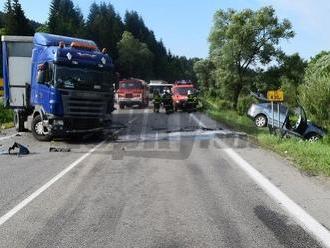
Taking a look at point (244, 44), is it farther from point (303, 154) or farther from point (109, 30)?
point (109, 30)

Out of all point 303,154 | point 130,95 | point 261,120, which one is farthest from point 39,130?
point 130,95

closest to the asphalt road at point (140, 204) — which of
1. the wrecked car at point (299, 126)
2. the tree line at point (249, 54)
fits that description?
the wrecked car at point (299, 126)

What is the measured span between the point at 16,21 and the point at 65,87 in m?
74.7

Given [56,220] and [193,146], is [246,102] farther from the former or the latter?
[56,220]

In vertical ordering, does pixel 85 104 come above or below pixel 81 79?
below

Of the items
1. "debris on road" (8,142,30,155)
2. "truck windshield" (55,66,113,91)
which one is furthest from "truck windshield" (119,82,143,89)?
"debris on road" (8,142,30,155)

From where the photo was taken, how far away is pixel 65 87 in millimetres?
17797

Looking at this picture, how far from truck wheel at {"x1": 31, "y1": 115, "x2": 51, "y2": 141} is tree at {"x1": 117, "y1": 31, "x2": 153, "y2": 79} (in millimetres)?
111132

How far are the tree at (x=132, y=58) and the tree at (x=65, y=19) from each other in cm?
1093

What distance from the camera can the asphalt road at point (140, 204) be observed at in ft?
20.2

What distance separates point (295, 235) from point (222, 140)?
1130 cm

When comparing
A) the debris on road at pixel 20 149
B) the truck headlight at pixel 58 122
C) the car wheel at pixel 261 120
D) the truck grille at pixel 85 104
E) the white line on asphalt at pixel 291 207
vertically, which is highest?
the truck grille at pixel 85 104

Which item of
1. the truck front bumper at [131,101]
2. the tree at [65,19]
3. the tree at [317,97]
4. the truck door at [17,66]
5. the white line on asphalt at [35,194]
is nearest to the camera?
the white line on asphalt at [35,194]

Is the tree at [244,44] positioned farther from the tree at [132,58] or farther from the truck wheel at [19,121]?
the tree at [132,58]
